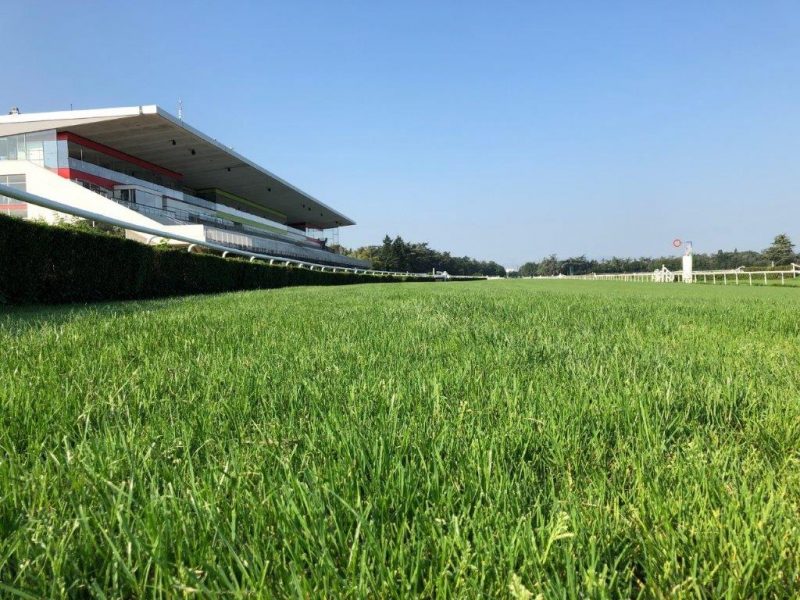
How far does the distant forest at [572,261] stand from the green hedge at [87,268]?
298ft

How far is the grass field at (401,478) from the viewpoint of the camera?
0.97 metres

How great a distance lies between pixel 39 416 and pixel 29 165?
160 feet

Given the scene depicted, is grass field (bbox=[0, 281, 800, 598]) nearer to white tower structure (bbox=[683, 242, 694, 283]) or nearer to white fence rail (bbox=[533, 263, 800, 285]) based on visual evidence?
white fence rail (bbox=[533, 263, 800, 285])

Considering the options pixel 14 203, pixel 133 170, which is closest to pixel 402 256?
pixel 133 170

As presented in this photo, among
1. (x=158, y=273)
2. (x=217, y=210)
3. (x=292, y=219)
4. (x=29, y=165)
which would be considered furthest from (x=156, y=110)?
(x=292, y=219)

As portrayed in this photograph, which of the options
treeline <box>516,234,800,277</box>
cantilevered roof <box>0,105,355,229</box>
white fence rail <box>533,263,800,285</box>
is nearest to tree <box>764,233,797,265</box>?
treeline <box>516,234,800,277</box>

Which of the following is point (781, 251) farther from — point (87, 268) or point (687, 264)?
point (87, 268)

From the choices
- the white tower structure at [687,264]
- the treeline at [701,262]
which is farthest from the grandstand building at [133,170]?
the treeline at [701,262]

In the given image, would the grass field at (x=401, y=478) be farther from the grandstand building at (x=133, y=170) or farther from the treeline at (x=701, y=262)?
the treeline at (x=701, y=262)

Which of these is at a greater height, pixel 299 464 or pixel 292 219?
pixel 292 219

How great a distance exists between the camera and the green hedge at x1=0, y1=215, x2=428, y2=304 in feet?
29.7

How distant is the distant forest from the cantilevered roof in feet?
121

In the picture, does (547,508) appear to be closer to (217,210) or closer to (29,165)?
(29,165)

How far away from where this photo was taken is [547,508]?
1.22m
